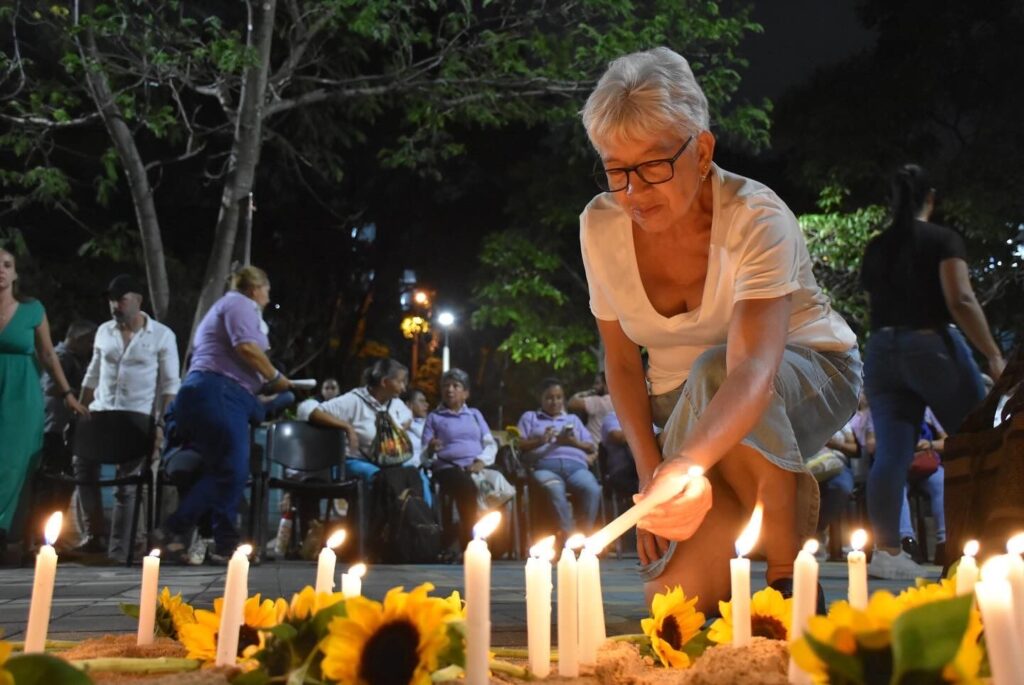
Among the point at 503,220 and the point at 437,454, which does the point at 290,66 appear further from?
the point at 503,220

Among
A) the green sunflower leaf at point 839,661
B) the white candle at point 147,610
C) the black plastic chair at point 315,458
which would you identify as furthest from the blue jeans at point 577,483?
the green sunflower leaf at point 839,661

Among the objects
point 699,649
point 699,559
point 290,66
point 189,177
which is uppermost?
point 189,177

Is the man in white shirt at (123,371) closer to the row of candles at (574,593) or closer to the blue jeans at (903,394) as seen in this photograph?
the blue jeans at (903,394)

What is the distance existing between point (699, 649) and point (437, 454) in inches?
294

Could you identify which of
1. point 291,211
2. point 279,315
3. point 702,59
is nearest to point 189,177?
point 291,211

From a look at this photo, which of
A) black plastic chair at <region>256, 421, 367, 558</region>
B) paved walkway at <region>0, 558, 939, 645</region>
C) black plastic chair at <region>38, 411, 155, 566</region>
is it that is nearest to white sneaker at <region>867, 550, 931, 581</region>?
paved walkway at <region>0, 558, 939, 645</region>

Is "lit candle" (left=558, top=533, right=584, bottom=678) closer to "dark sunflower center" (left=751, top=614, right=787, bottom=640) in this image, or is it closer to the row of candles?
the row of candles

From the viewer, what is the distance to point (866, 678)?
4.37ft

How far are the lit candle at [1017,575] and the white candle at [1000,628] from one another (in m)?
0.29

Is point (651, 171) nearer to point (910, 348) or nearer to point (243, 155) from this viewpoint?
point (910, 348)

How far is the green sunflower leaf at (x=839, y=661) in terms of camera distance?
4.34 feet

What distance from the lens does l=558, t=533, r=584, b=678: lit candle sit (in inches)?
69.9

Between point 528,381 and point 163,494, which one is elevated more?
point 528,381

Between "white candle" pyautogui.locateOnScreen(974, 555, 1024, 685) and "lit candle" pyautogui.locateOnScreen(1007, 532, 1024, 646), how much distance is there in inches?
11.5
